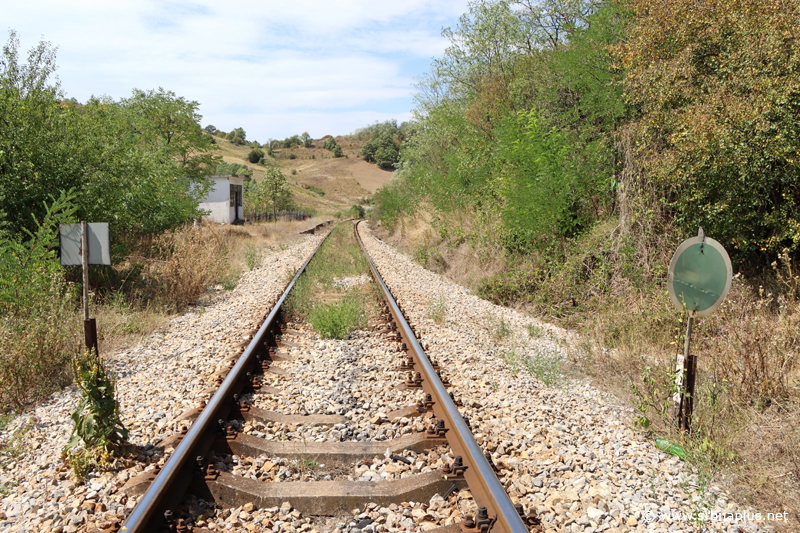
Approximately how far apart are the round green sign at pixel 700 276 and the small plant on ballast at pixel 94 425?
13.9ft

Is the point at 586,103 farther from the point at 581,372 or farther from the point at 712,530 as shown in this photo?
the point at 712,530

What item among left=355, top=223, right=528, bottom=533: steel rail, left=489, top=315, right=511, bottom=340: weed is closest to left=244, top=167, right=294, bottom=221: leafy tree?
left=489, top=315, right=511, bottom=340: weed

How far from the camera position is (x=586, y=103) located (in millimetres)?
9820

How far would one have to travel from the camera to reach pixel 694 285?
408cm

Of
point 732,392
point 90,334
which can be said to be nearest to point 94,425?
point 90,334

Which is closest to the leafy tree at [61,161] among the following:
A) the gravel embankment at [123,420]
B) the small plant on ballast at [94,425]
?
the gravel embankment at [123,420]

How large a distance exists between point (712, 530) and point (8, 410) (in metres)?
5.38

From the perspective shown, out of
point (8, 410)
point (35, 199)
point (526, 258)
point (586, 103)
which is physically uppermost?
point (586, 103)

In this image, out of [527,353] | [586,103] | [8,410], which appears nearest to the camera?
[8,410]

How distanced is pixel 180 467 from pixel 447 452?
1.69m

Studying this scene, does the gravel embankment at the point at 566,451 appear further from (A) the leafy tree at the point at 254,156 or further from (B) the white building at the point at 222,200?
(A) the leafy tree at the point at 254,156

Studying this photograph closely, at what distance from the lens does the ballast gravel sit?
114 inches

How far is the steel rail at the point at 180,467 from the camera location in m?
2.60

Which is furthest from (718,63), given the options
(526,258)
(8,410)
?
(8,410)
